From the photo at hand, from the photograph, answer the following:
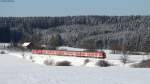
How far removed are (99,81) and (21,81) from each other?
4.45 metres

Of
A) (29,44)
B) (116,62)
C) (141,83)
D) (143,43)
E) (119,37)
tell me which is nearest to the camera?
(141,83)

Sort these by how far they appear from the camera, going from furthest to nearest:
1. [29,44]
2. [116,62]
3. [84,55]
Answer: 1. [29,44]
2. [84,55]
3. [116,62]

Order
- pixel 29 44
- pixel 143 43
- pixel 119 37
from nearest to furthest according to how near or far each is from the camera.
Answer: pixel 29 44
pixel 143 43
pixel 119 37

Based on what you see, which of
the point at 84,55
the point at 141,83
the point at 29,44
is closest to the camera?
the point at 141,83

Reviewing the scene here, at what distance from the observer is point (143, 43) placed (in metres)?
157

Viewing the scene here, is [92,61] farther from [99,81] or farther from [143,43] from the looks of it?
[143,43]

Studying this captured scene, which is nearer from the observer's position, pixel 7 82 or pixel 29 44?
pixel 7 82

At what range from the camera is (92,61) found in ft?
192

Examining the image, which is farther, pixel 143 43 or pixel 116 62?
pixel 143 43

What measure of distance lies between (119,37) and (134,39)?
17.6 meters

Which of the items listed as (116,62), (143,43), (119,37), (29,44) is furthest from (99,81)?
(119,37)

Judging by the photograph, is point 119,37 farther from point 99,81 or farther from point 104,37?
point 99,81

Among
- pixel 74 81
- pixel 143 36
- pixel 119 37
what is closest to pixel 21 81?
pixel 74 81

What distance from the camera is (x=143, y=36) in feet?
555
